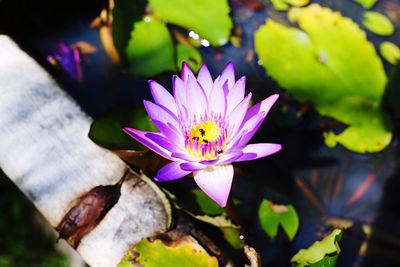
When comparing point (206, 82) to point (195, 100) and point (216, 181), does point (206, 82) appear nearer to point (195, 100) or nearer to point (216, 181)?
point (195, 100)

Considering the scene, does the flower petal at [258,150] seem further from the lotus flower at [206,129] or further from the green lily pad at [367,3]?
the green lily pad at [367,3]

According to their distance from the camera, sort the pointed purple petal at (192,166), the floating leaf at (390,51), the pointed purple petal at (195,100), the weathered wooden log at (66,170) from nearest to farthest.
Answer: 1. the pointed purple petal at (192,166)
2. the pointed purple petal at (195,100)
3. the weathered wooden log at (66,170)
4. the floating leaf at (390,51)

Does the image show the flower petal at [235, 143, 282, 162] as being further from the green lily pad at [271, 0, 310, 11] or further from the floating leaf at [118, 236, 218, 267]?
the green lily pad at [271, 0, 310, 11]

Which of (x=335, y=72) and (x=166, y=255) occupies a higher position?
(x=166, y=255)

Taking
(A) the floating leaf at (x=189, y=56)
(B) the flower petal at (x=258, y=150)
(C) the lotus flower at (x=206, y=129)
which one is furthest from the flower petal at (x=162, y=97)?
(A) the floating leaf at (x=189, y=56)


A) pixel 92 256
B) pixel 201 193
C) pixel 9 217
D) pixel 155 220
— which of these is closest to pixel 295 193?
pixel 201 193

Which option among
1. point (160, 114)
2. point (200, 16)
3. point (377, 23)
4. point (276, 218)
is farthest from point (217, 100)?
point (377, 23)
